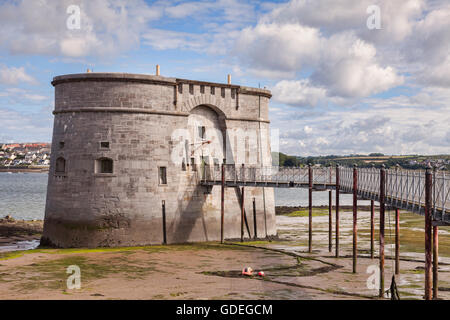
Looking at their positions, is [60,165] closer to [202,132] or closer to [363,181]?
[202,132]

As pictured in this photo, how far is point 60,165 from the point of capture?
2786 cm

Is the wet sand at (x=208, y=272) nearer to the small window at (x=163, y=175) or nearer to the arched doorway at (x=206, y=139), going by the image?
the small window at (x=163, y=175)

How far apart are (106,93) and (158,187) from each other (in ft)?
18.2

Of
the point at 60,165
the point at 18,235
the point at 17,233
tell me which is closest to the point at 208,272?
the point at 60,165

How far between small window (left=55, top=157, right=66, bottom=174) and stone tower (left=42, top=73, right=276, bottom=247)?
0.05m

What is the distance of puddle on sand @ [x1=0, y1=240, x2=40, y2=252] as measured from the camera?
2806 centimetres

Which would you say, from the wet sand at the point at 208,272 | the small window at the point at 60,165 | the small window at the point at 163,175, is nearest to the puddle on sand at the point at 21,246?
the wet sand at the point at 208,272

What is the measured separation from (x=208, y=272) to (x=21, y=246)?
1341cm

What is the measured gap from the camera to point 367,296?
1744 centimetres

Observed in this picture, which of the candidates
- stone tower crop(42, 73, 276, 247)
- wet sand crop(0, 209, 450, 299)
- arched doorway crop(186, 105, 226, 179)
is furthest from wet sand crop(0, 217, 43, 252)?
arched doorway crop(186, 105, 226, 179)

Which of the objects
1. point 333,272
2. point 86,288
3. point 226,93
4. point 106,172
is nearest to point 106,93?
point 106,172

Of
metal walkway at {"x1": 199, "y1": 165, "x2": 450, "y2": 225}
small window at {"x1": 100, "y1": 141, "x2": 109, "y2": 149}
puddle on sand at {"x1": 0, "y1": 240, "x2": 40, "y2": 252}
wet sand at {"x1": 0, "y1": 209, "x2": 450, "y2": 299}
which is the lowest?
puddle on sand at {"x1": 0, "y1": 240, "x2": 40, "y2": 252}

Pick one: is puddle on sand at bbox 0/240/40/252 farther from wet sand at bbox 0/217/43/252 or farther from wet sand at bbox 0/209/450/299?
wet sand at bbox 0/209/450/299
